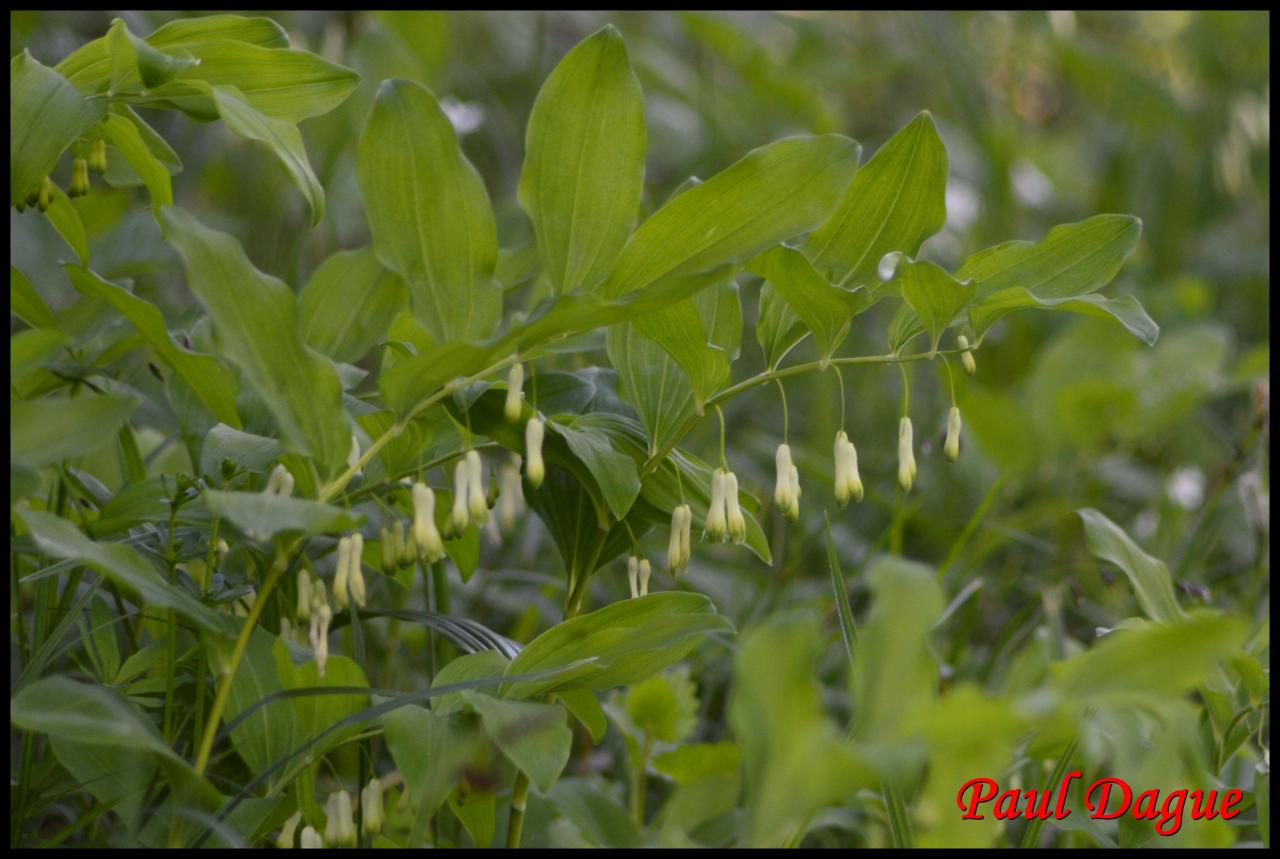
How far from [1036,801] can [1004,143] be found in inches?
84.0

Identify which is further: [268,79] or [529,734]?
[268,79]

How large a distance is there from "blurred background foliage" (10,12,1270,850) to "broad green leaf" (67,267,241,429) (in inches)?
10.5

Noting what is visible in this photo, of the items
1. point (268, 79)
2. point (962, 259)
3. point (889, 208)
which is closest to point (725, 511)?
point (889, 208)

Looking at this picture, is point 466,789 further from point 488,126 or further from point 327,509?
point 488,126

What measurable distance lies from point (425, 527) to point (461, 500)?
1.2 inches

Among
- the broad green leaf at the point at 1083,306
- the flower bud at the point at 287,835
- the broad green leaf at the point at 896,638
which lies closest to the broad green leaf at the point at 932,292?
the broad green leaf at the point at 1083,306

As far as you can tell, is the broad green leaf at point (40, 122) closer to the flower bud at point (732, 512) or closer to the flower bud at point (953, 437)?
the flower bud at point (732, 512)

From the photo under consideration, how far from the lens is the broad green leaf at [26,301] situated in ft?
3.04

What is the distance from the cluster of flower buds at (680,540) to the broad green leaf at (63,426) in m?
0.37

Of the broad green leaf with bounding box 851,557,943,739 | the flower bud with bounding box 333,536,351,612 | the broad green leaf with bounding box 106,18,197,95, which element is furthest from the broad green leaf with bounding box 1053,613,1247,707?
the broad green leaf with bounding box 106,18,197,95

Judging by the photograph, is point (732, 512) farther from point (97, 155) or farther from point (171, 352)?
point (97, 155)

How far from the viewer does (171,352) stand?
82 cm

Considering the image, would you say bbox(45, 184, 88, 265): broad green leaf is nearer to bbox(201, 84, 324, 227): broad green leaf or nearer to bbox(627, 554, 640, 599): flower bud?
bbox(201, 84, 324, 227): broad green leaf

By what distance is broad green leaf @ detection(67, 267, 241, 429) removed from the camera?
0.80m
